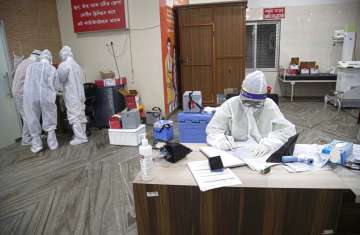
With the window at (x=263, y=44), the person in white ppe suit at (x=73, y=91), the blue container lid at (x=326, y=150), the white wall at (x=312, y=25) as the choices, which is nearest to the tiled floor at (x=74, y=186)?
the person in white ppe suit at (x=73, y=91)

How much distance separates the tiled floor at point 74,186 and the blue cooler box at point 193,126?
80cm

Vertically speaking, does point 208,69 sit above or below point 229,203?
above

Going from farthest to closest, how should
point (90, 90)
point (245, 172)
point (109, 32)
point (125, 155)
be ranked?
1. point (109, 32)
2. point (90, 90)
3. point (125, 155)
4. point (245, 172)

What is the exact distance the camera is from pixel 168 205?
4.42 ft

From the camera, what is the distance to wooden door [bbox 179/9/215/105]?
5.37 m

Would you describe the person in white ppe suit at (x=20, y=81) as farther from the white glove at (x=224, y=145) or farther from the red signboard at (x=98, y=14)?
the white glove at (x=224, y=145)

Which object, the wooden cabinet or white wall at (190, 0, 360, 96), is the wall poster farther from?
white wall at (190, 0, 360, 96)

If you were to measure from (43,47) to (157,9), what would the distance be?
227 cm

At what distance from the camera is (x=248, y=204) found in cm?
128

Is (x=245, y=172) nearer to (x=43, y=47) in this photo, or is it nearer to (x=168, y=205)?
(x=168, y=205)

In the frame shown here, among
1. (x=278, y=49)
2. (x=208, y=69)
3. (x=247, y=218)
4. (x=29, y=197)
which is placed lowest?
(x=29, y=197)

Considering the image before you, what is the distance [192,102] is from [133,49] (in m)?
1.95

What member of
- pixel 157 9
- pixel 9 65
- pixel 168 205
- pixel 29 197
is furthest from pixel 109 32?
pixel 168 205

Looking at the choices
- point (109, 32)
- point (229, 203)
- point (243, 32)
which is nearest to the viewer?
point (229, 203)
